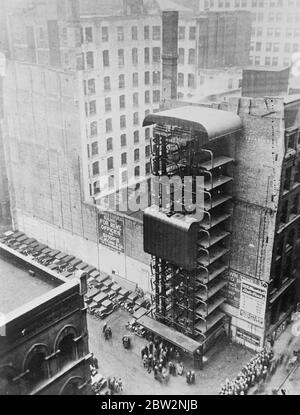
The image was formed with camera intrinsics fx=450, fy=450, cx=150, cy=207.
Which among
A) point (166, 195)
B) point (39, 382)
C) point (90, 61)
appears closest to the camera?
point (39, 382)

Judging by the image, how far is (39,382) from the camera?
2469cm

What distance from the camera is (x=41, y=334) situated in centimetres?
2389

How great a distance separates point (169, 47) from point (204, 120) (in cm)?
1898

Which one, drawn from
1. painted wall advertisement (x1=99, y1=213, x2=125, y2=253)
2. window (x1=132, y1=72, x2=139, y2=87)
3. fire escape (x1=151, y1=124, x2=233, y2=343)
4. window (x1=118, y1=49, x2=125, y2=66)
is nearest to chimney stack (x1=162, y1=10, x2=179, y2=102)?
window (x1=118, y1=49, x2=125, y2=66)

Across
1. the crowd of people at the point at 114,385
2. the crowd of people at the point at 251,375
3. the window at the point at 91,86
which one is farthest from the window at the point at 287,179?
the window at the point at 91,86

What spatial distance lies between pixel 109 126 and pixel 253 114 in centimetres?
2653

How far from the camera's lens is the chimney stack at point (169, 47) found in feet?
152

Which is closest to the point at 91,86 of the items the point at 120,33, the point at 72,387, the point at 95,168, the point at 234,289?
the point at 120,33

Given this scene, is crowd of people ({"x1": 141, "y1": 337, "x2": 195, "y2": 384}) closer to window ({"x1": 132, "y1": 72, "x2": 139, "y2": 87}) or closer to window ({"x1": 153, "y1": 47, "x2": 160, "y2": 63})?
Result: window ({"x1": 132, "y1": 72, "x2": 139, "y2": 87})

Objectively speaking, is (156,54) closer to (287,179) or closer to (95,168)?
(95,168)

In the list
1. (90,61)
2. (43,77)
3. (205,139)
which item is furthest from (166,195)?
(90,61)

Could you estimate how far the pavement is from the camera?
3540 centimetres
